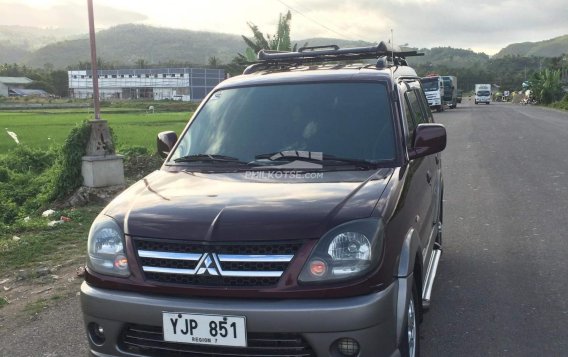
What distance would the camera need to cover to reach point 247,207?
9.41 ft

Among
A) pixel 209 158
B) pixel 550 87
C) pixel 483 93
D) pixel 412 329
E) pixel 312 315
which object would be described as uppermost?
pixel 209 158

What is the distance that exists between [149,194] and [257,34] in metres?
21.5

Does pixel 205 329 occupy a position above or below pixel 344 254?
below

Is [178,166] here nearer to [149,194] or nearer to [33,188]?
[149,194]

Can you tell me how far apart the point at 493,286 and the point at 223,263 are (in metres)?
3.14

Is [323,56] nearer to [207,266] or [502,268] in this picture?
[502,268]

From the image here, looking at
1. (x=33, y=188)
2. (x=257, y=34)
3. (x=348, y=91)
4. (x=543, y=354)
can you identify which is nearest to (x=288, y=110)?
(x=348, y=91)

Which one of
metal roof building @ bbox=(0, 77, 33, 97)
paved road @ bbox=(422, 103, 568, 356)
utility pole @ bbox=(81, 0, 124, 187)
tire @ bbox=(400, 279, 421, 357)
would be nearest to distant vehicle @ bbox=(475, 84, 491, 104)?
paved road @ bbox=(422, 103, 568, 356)

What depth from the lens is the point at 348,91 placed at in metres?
4.02

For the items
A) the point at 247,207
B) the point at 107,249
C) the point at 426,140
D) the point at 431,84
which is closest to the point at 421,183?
the point at 426,140

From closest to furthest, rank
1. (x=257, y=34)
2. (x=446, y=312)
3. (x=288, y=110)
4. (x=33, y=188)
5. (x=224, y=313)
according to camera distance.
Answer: (x=224, y=313) → (x=288, y=110) → (x=446, y=312) → (x=33, y=188) → (x=257, y=34)

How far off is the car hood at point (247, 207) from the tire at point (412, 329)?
63cm

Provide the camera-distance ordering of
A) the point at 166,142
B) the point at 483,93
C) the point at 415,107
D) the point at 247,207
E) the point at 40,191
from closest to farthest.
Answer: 1. the point at 247,207
2. the point at 166,142
3. the point at 415,107
4. the point at 40,191
5. the point at 483,93

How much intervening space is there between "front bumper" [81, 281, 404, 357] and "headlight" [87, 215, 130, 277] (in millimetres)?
175
